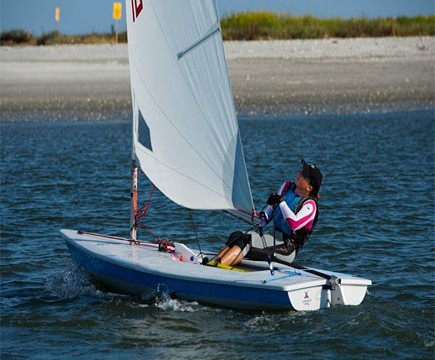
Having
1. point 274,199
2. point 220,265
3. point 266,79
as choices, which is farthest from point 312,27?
point 220,265

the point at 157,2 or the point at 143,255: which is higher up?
the point at 157,2

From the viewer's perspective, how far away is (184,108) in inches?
366

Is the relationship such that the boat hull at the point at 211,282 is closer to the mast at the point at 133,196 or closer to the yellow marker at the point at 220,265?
the yellow marker at the point at 220,265

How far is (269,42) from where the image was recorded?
92.1 feet

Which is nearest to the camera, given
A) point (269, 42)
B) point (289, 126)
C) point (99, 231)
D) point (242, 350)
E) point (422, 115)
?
point (242, 350)

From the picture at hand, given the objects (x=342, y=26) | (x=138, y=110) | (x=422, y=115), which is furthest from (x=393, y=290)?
(x=342, y=26)

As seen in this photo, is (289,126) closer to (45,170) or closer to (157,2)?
(45,170)

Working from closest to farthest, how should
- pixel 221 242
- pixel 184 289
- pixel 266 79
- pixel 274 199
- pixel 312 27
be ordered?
pixel 184 289
pixel 274 199
pixel 221 242
pixel 266 79
pixel 312 27

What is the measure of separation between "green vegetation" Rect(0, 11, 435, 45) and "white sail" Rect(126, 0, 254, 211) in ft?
66.1

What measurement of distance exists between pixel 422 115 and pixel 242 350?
1629 centimetres

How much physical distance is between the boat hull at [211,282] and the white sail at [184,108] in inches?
28.0

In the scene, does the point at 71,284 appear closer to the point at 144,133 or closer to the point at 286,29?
the point at 144,133

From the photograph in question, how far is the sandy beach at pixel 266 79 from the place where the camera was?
2341 centimetres

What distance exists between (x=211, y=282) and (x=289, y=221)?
985 mm
